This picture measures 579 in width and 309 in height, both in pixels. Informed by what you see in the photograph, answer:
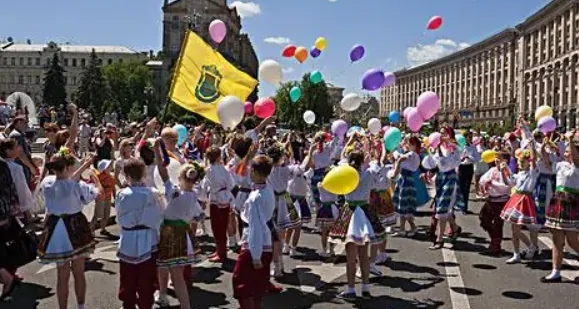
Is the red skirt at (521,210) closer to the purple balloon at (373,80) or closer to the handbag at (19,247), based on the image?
the purple balloon at (373,80)

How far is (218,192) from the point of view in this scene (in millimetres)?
9586

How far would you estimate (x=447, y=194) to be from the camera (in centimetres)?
1138

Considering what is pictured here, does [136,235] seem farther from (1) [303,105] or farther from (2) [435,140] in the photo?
(1) [303,105]

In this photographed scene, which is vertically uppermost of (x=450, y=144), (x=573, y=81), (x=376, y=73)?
(x=573, y=81)

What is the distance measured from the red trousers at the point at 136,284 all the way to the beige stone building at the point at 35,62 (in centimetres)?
15142

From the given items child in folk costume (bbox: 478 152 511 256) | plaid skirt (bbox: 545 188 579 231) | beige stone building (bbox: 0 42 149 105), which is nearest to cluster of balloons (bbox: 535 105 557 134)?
child in folk costume (bbox: 478 152 511 256)

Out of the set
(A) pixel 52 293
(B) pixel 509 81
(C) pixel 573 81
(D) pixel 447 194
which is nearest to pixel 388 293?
(D) pixel 447 194

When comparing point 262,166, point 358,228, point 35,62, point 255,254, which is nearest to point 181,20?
point 35,62

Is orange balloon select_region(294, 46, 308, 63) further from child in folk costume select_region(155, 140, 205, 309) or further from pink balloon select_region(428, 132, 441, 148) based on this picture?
child in folk costume select_region(155, 140, 205, 309)

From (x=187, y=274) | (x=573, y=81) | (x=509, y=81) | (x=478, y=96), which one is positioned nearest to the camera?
(x=187, y=274)

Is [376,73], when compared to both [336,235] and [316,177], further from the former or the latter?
[336,235]

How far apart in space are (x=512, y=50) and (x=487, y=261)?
12554 cm

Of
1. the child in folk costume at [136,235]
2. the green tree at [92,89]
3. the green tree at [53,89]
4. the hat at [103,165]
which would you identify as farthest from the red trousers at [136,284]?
the green tree at [92,89]

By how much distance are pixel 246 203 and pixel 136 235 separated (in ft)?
3.80
